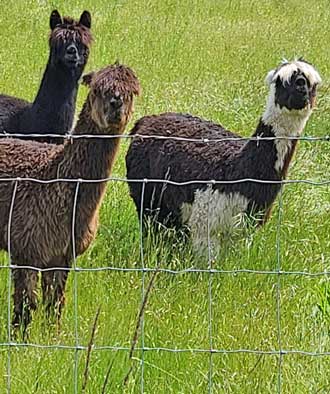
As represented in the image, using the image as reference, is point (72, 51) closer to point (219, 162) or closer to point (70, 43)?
point (70, 43)

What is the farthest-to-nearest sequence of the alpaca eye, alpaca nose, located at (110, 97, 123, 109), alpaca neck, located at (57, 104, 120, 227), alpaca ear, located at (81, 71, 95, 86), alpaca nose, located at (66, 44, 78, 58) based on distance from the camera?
alpaca nose, located at (66, 44, 78, 58) < the alpaca eye < alpaca ear, located at (81, 71, 95, 86) < alpaca neck, located at (57, 104, 120, 227) < alpaca nose, located at (110, 97, 123, 109)

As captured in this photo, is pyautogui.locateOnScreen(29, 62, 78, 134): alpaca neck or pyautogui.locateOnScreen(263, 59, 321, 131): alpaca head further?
pyautogui.locateOnScreen(29, 62, 78, 134): alpaca neck

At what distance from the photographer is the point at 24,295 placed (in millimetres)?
5289

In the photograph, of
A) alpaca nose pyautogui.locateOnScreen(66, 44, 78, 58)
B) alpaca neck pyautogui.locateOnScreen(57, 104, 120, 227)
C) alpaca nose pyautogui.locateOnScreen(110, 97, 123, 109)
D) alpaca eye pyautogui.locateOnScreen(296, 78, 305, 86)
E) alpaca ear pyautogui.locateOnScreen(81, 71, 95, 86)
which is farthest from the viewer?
alpaca nose pyautogui.locateOnScreen(66, 44, 78, 58)

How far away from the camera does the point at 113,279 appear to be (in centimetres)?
558

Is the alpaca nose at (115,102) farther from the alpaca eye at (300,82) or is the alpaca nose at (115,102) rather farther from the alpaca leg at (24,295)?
the alpaca eye at (300,82)

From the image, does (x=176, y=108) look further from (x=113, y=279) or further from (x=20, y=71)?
(x=113, y=279)

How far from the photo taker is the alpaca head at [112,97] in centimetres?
529

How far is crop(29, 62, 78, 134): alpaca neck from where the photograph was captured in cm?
841

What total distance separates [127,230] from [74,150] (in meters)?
1.45

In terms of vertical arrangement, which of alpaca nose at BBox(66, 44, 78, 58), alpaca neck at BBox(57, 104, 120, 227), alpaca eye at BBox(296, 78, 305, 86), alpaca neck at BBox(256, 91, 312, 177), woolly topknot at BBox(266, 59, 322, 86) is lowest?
alpaca neck at BBox(57, 104, 120, 227)

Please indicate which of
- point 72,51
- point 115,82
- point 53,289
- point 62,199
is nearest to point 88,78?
point 115,82

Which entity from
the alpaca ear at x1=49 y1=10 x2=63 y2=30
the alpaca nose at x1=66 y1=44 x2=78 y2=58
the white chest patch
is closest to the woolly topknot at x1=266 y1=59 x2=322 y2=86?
the white chest patch

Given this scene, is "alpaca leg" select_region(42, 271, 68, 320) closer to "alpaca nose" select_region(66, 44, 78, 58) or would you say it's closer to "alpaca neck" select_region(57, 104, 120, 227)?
"alpaca neck" select_region(57, 104, 120, 227)
